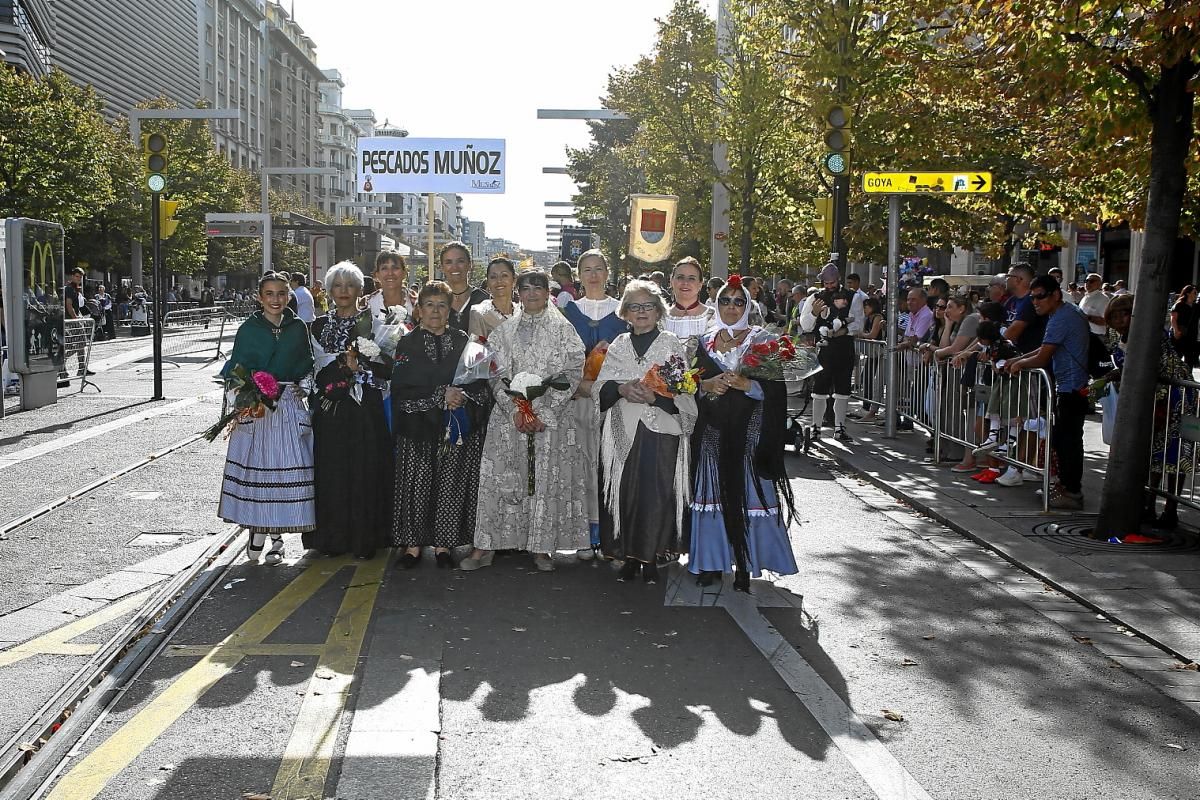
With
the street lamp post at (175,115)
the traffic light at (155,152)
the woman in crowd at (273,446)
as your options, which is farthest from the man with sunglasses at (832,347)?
the street lamp post at (175,115)

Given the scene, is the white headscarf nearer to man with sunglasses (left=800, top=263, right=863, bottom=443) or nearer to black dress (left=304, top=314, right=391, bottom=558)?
black dress (left=304, top=314, right=391, bottom=558)

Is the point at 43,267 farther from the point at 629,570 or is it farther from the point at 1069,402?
the point at 1069,402

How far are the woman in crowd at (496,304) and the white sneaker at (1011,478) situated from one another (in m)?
4.86

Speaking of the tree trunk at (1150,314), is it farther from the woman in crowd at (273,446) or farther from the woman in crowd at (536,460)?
the woman in crowd at (273,446)

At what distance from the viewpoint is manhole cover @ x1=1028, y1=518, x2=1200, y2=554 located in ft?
26.9

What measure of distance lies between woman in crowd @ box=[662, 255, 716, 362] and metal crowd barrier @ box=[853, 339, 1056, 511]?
10.9ft

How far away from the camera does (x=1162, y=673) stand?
18.7 feet

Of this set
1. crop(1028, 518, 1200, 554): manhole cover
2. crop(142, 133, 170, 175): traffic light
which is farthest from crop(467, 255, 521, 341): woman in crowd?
crop(142, 133, 170, 175): traffic light

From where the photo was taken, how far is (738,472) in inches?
271

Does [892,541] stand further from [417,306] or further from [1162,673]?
[417,306]

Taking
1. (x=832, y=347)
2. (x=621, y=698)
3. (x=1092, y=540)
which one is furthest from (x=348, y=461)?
(x=832, y=347)

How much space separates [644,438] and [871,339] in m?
9.69

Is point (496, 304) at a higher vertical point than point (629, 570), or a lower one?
higher

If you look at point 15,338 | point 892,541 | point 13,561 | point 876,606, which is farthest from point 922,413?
point 15,338
